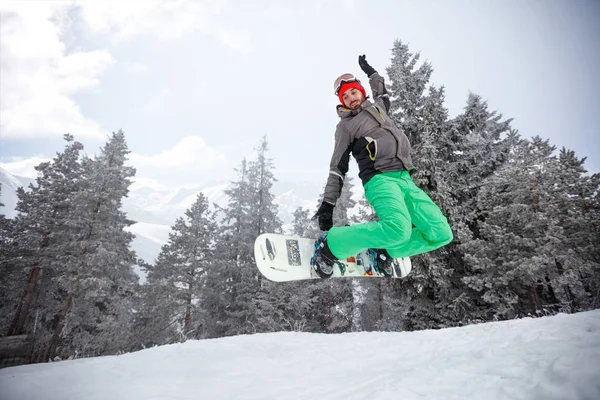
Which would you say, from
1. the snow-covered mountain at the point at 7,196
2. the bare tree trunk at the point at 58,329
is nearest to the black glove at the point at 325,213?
the bare tree trunk at the point at 58,329

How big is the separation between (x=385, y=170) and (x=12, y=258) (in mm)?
23411

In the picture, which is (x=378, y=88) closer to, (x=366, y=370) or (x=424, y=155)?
(x=366, y=370)

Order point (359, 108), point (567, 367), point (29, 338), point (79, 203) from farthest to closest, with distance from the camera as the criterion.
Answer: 1. point (79, 203)
2. point (29, 338)
3. point (359, 108)
4. point (567, 367)

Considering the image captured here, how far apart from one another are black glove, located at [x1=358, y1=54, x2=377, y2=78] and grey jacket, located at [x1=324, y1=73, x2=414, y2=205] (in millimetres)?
1007

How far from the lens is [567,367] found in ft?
5.33

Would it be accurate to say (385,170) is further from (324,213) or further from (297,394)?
(297,394)

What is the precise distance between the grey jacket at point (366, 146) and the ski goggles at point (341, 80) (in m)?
0.38

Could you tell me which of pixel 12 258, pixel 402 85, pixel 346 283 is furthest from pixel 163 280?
pixel 402 85

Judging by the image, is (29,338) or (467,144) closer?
(467,144)

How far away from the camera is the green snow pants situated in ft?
11.4

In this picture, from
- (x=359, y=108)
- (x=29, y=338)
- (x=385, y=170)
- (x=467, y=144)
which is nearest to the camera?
(x=385, y=170)

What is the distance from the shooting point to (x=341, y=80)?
425 centimetres

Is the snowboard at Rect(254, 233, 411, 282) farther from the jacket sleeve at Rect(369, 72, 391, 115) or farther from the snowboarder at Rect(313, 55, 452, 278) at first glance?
the jacket sleeve at Rect(369, 72, 391, 115)

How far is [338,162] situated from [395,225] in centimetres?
119
